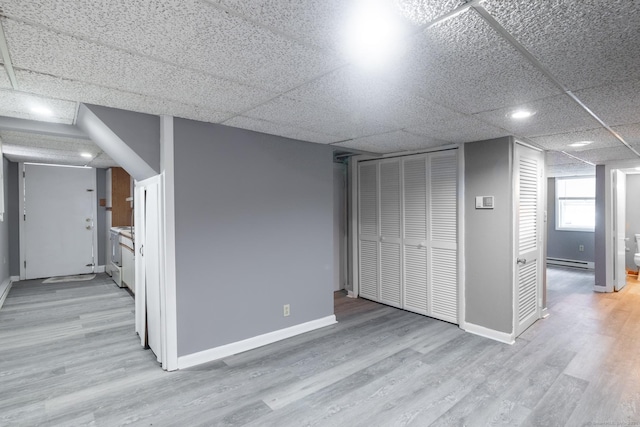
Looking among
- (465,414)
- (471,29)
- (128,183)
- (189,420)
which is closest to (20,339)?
(189,420)

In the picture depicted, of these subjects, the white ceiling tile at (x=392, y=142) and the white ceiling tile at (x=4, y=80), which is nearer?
the white ceiling tile at (x=4, y=80)

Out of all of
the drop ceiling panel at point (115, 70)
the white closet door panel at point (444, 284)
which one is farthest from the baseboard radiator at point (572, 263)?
the drop ceiling panel at point (115, 70)

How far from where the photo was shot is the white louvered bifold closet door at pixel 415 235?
414 centimetres

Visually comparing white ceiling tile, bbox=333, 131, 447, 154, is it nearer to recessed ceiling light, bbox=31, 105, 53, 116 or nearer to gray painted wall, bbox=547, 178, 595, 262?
recessed ceiling light, bbox=31, 105, 53, 116

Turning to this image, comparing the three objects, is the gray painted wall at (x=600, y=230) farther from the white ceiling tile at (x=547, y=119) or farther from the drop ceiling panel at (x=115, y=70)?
the drop ceiling panel at (x=115, y=70)

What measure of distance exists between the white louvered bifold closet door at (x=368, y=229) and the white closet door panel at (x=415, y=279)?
0.50 meters

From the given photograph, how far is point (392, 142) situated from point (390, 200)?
1.04 metres

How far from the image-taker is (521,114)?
2547 millimetres

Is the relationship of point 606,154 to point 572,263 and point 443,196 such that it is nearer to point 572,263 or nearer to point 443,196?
point 443,196

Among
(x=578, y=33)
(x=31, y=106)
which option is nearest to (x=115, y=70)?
(x=31, y=106)

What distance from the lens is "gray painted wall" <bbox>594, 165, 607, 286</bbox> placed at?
5.38 meters

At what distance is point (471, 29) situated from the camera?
134cm

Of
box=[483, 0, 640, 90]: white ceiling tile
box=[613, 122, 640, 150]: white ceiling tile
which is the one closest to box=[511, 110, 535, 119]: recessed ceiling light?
box=[483, 0, 640, 90]: white ceiling tile

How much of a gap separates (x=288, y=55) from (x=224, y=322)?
238 cm
